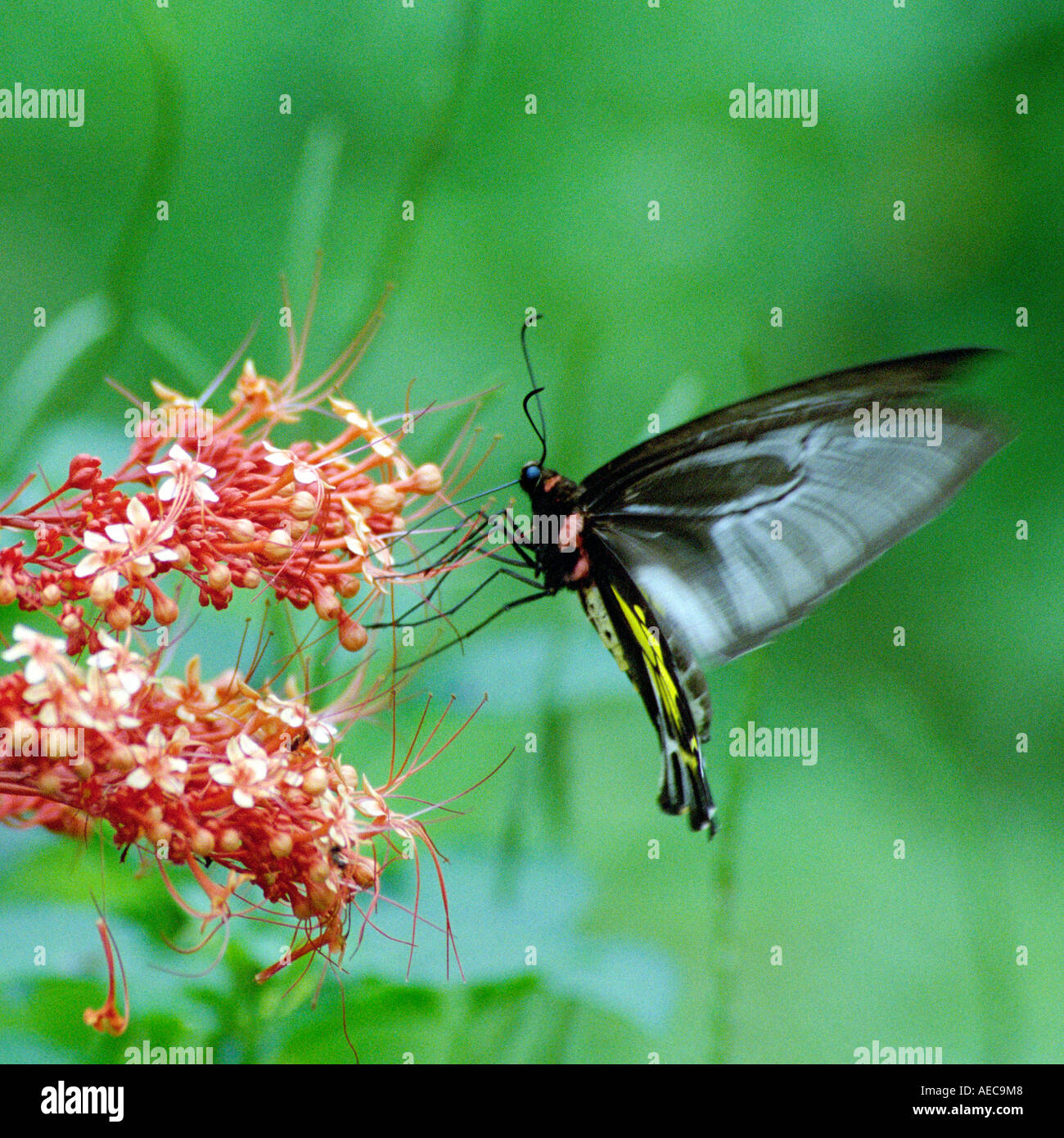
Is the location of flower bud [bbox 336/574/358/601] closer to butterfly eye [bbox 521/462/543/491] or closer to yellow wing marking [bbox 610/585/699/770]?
butterfly eye [bbox 521/462/543/491]

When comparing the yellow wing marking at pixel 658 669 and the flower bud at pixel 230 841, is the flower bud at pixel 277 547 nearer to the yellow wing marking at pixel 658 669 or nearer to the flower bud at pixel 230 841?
the flower bud at pixel 230 841

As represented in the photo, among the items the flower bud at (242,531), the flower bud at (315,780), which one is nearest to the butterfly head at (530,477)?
the flower bud at (242,531)

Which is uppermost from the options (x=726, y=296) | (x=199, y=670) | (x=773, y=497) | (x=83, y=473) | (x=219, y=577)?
(x=726, y=296)

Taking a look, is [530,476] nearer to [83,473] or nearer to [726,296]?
[83,473]

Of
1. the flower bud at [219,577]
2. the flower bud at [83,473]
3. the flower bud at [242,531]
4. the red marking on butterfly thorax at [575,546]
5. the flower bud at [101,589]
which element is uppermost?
the red marking on butterfly thorax at [575,546]

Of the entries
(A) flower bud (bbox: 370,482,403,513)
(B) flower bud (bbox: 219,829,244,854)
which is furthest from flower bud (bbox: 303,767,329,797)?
(A) flower bud (bbox: 370,482,403,513)

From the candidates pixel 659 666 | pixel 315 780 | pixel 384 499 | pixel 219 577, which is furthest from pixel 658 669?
pixel 219 577

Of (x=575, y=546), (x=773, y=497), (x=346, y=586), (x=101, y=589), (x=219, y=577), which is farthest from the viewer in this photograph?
(x=575, y=546)

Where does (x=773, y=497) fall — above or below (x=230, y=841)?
above
